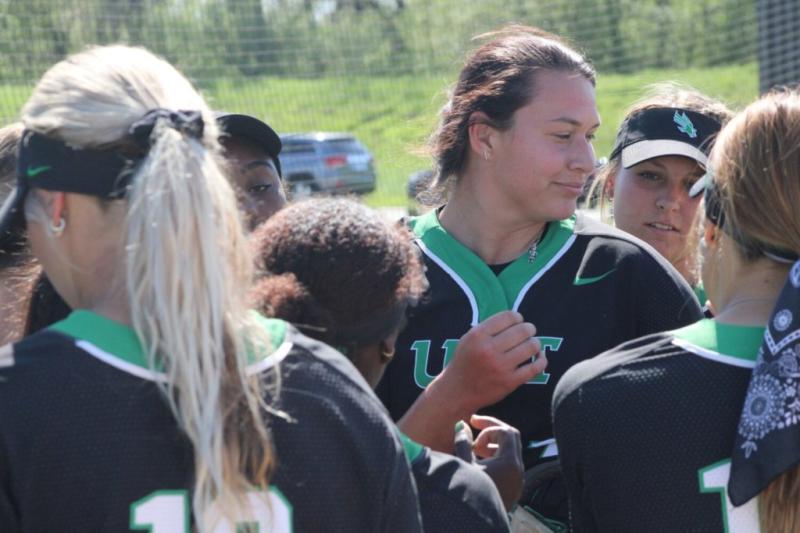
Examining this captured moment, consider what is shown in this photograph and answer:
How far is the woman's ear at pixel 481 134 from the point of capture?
294 cm

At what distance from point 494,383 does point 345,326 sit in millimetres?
582

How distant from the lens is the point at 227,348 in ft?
5.33

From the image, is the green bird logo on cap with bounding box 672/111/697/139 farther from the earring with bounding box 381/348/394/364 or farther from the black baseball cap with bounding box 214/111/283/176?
the earring with bounding box 381/348/394/364

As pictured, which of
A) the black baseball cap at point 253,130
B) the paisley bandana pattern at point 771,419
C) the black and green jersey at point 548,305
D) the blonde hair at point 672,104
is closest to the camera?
the paisley bandana pattern at point 771,419

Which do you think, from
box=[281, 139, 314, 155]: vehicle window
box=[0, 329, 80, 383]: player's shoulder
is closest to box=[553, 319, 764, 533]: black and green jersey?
box=[0, 329, 80, 383]: player's shoulder

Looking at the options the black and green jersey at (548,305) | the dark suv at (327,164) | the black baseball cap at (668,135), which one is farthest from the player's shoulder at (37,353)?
the dark suv at (327,164)

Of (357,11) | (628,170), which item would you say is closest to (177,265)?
(628,170)

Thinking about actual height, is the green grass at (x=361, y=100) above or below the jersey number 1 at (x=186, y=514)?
below

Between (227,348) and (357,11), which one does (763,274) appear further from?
(357,11)

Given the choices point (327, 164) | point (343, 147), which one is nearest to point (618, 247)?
point (327, 164)

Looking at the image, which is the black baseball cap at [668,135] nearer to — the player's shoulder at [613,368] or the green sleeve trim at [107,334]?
the player's shoulder at [613,368]

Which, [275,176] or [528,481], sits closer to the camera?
[528,481]

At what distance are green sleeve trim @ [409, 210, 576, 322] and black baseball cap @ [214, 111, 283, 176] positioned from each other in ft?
1.66

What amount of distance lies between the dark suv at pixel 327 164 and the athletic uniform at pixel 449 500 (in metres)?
9.20
